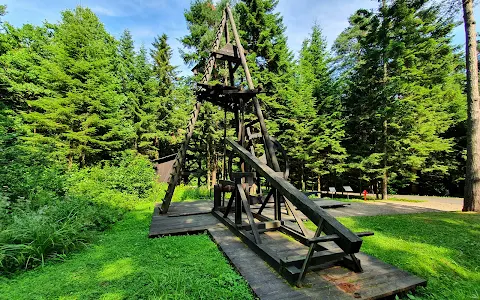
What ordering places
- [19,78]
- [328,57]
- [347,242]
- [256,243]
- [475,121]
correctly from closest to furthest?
[347,242] < [256,243] < [475,121] < [19,78] < [328,57]

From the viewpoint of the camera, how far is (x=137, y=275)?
8.63 ft

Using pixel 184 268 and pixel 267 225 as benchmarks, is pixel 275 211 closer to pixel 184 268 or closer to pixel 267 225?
pixel 267 225

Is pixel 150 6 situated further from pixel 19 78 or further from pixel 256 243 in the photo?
pixel 256 243

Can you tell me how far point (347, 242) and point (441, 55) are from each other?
48.6 feet

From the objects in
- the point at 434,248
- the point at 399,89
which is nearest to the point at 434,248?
the point at 434,248

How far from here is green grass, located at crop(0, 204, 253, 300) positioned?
2.24 m

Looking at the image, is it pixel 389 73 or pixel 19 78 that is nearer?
pixel 389 73

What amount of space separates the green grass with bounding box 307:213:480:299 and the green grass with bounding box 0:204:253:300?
2102 millimetres

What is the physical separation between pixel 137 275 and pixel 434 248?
4.22 m

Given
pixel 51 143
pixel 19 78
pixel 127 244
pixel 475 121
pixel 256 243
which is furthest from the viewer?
pixel 19 78

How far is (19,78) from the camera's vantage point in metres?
13.5

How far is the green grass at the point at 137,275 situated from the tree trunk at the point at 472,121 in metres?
7.49

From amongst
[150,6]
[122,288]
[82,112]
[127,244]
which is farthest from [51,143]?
[122,288]

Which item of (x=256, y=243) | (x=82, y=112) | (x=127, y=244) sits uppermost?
(x=82, y=112)
